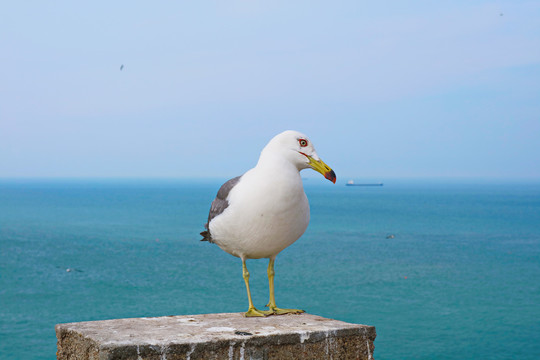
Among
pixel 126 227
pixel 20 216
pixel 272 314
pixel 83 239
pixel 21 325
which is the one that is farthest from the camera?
pixel 20 216

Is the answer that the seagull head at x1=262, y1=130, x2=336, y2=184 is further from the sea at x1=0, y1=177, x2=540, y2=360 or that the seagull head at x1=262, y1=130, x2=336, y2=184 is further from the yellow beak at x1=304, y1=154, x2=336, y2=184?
the sea at x1=0, y1=177, x2=540, y2=360

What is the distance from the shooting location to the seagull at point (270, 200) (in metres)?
7.74

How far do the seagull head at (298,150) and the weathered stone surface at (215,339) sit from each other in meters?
1.91

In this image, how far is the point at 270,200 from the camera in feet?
25.3

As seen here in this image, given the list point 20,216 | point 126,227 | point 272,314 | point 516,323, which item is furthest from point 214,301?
point 20,216

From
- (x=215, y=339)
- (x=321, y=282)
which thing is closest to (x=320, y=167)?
(x=215, y=339)

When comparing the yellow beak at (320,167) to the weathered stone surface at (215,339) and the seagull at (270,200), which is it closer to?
the seagull at (270,200)

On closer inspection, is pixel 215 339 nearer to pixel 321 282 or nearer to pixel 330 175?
pixel 330 175

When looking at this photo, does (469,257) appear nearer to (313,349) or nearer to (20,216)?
(313,349)

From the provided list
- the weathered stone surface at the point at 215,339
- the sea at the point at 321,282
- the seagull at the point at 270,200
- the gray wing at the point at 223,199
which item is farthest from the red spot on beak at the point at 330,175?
the sea at the point at 321,282

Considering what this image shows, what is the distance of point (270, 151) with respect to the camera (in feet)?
26.1

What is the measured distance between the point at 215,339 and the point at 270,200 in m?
1.80

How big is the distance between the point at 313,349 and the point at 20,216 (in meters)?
144

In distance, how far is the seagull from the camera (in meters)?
7.74
